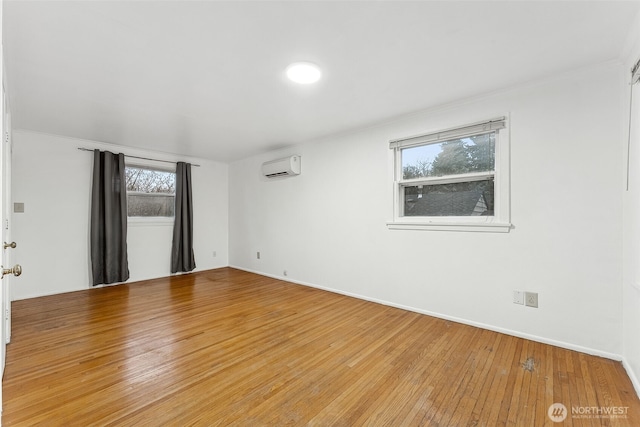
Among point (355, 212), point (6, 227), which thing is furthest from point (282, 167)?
point (6, 227)

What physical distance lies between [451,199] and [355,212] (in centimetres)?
119

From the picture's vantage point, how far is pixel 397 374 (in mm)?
2020

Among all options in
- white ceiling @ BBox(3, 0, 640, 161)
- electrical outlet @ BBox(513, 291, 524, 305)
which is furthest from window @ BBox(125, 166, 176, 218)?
electrical outlet @ BBox(513, 291, 524, 305)

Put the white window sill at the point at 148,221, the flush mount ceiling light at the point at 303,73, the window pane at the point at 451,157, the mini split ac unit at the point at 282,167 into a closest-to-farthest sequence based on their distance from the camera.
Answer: the flush mount ceiling light at the point at 303,73 < the window pane at the point at 451,157 < the mini split ac unit at the point at 282,167 < the white window sill at the point at 148,221

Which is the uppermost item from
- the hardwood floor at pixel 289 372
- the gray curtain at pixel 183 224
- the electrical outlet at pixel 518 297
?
the gray curtain at pixel 183 224

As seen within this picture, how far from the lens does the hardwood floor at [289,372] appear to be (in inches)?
64.5

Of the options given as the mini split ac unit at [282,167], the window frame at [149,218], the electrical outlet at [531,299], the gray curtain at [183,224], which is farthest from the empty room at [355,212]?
the gray curtain at [183,224]

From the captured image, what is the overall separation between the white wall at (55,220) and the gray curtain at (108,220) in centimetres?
15

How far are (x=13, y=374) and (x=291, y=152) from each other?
12.3ft

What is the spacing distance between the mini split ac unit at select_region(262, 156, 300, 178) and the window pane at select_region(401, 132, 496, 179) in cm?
171

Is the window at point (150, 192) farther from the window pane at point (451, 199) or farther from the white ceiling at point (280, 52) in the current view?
the window pane at point (451, 199)

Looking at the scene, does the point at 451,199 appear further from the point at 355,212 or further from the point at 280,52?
the point at 280,52

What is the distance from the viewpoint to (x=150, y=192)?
16.4ft

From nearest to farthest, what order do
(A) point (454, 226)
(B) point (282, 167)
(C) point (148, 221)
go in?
(A) point (454, 226), (B) point (282, 167), (C) point (148, 221)
